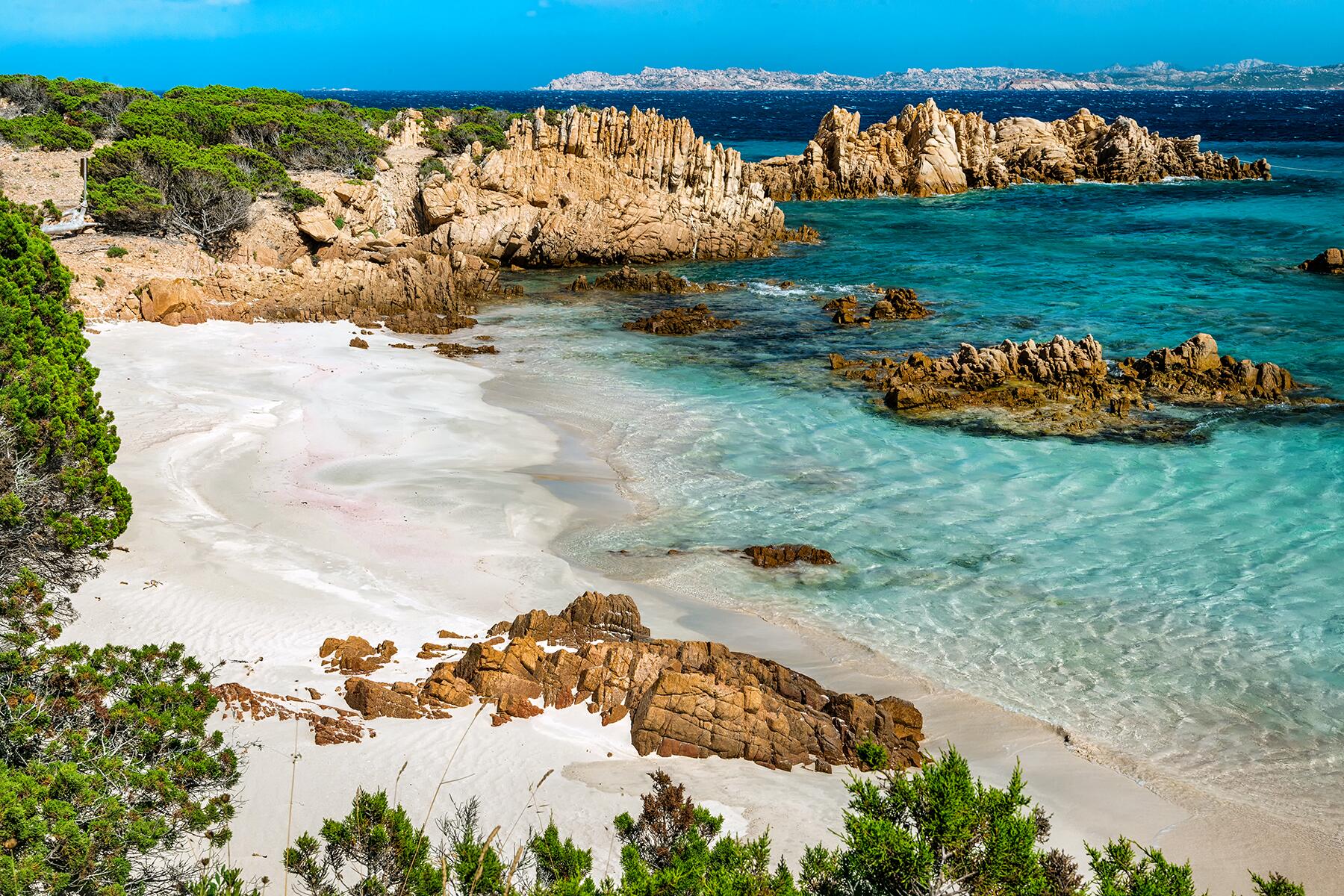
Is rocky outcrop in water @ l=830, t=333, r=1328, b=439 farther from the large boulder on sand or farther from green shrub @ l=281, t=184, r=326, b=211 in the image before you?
green shrub @ l=281, t=184, r=326, b=211

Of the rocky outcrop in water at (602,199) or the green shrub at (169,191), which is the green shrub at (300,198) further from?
the rocky outcrop in water at (602,199)

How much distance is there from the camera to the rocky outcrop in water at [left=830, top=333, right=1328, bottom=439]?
65.0 ft

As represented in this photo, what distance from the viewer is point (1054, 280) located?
34.8 metres

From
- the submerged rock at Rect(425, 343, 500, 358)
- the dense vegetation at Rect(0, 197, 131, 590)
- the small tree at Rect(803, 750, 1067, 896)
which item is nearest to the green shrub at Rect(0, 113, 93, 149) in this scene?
the submerged rock at Rect(425, 343, 500, 358)

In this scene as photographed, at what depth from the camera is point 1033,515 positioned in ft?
51.0

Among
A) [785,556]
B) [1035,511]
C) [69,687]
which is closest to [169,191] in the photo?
[785,556]

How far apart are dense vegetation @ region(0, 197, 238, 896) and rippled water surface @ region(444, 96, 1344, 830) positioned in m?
6.64

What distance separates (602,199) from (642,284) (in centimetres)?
785

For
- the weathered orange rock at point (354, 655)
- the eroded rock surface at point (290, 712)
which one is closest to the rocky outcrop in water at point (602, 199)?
the weathered orange rock at point (354, 655)

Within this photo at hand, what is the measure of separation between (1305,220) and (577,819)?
51300 mm

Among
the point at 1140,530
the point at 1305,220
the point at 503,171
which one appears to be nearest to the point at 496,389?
the point at 1140,530

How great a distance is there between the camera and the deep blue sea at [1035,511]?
1074 centimetres

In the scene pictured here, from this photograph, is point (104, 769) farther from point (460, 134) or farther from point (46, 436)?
point (460, 134)

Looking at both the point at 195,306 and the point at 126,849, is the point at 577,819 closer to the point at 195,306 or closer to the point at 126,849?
the point at 126,849
